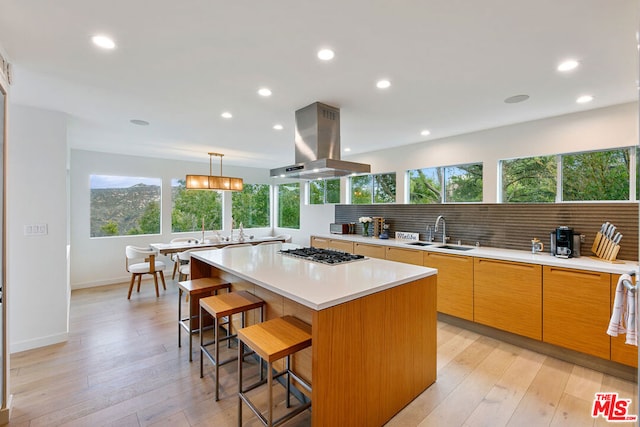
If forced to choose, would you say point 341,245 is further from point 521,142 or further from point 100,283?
point 100,283

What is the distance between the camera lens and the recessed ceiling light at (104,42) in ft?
5.60

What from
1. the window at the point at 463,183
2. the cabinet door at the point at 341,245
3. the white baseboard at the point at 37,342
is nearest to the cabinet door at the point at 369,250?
the cabinet door at the point at 341,245

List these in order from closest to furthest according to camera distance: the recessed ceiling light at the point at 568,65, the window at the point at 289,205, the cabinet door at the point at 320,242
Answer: the recessed ceiling light at the point at 568,65
the cabinet door at the point at 320,242
the window at the point at 289,205

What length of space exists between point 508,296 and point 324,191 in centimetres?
403

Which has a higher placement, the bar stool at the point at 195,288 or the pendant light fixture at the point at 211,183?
the pendant light fixture at the point at 211,183

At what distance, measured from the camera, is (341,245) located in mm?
4793

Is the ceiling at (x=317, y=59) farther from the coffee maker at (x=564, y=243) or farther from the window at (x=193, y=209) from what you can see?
the window at (x=193, y=209)

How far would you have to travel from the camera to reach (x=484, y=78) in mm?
2234

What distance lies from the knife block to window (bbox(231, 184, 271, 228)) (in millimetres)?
6359

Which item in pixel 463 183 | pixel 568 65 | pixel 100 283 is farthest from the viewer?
pixel 100 283

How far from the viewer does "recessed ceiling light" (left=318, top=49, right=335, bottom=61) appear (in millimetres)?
1850

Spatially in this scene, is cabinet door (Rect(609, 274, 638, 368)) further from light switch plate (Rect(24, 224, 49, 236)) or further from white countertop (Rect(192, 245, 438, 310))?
light switch plate (Rect(24, 224, 49, 236))

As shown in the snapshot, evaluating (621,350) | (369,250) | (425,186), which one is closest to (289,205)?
(369,250)

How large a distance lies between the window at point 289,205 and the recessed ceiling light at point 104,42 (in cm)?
530
